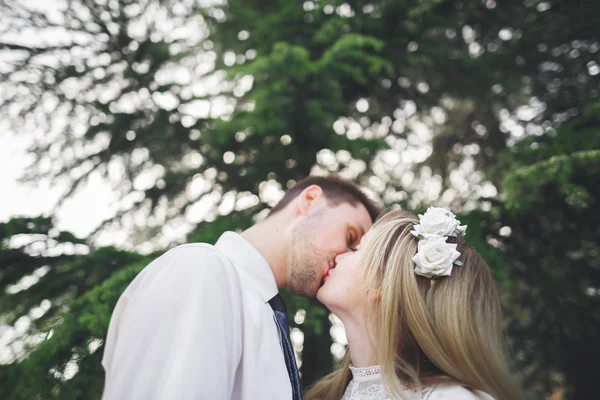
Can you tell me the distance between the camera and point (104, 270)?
3.43m

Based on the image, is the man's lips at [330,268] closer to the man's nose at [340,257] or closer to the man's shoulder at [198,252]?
the man's nose at [340,257]

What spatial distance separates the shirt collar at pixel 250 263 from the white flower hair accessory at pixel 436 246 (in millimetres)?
833

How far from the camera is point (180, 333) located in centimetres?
184

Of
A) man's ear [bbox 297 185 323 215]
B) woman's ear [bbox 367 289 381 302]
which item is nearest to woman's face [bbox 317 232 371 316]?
woman's ear [bbox 367 289 381 302]

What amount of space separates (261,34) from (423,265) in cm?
303

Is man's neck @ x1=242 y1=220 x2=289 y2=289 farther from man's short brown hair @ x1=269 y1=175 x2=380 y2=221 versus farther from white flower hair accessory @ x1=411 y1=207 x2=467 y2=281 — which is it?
white flower hair accessory @ x1=411 y1=207 x2=467 y2=281

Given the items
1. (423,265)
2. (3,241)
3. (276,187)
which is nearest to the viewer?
(423,265)

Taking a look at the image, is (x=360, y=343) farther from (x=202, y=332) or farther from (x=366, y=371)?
(x=202, y=332)

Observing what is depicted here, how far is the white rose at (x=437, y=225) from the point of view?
2.35 meters

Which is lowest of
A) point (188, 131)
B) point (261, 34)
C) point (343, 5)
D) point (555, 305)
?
point (555, 305)

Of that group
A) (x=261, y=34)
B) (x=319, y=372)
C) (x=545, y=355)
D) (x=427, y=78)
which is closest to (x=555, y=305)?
(x=545, y=355)

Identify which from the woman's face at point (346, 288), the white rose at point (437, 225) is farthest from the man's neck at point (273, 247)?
the white rose at point (437, 225)

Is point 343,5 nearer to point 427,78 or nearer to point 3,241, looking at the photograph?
point 427,78

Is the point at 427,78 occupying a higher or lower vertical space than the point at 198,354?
higher
